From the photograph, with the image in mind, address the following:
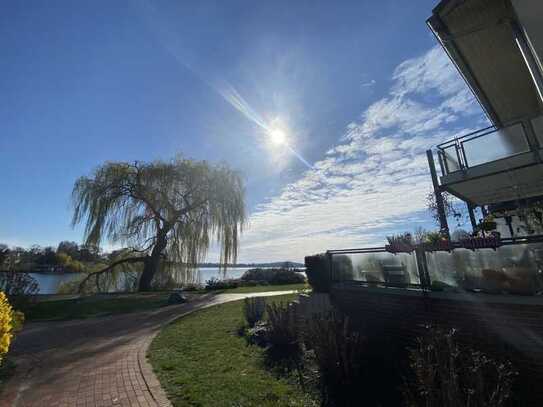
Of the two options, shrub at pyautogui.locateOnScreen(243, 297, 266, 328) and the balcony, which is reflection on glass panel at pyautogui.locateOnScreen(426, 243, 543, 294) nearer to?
the balcony

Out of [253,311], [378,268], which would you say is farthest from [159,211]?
[378,268]

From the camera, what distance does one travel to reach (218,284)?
824 inches

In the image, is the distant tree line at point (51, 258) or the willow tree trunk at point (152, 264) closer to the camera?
the distant tree line at point (51, 258)

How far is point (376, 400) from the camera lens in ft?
12.2

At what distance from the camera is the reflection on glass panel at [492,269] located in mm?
4086

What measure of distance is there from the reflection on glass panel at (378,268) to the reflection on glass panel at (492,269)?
447 mm

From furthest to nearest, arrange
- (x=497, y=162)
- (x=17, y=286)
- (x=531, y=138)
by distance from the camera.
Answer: (x=17, y=286), (x=497, y=162), (x=531, y=138)

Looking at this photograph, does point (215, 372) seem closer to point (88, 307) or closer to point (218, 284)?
point (88, 307)

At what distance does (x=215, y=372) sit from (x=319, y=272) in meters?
5.21

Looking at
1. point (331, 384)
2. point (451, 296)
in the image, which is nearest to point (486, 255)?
point (451, 296)

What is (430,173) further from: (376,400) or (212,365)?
(212,365)

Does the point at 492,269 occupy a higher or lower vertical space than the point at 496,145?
lower

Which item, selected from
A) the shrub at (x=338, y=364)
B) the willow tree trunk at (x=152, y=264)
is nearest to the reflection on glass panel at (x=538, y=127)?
the shrub at (x=338, y=364)

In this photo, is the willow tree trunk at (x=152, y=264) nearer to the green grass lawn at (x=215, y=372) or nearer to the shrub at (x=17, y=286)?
the shrub at (x=17, y=286)
